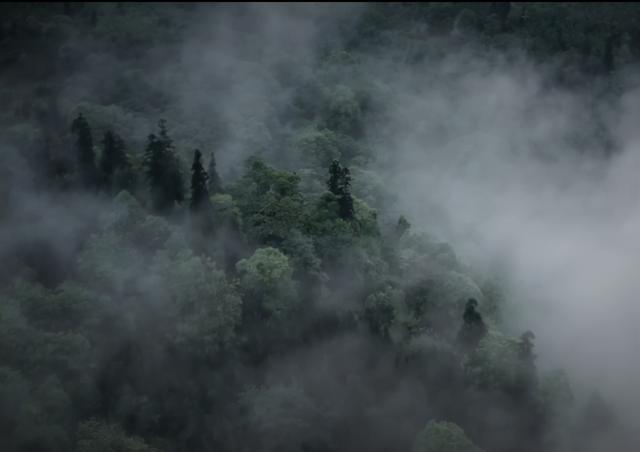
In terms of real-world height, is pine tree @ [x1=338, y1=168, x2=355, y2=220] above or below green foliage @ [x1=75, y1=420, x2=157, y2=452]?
above

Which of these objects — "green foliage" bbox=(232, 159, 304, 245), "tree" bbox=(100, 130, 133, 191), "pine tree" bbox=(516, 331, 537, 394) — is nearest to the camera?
"pine tree" bbox=(516, 331, 537, 394)

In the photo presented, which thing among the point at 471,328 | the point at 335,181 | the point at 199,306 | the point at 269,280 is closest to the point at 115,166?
the point at 199,306

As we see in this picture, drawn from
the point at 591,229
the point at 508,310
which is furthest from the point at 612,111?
the point at 508,310

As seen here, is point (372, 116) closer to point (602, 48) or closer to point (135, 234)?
point (602, 48)

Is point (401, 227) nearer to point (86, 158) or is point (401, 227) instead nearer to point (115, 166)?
point (115, 166)

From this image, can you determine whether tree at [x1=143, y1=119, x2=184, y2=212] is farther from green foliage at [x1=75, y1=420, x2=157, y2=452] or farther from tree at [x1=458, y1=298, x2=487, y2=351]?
tree at [x1=458, y1=298, x2=487, y2=351]

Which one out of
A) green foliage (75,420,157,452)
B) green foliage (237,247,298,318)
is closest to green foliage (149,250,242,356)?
green foliage (237,247,298,318)
